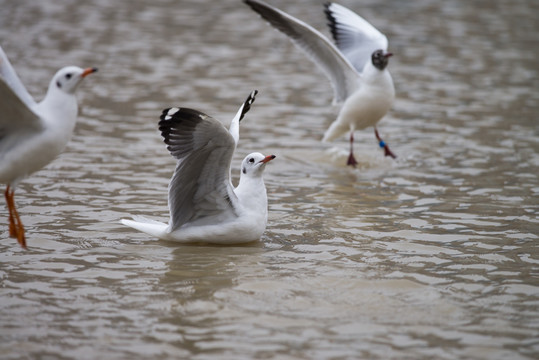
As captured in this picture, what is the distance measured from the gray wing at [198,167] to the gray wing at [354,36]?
4526mm

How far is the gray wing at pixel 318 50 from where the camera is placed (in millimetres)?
9266

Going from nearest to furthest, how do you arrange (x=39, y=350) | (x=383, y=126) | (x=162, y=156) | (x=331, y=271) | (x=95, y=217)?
(x=39, y=350) → (x=331, y=271) → (x=95, y=217) → (x=162, y=156) → (x=383, y=126)

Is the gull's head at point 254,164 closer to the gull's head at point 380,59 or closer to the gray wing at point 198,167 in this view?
the gray wing at point 198,167

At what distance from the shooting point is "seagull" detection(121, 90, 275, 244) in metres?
5.72

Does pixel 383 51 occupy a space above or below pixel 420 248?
above

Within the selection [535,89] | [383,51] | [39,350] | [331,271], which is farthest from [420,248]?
[535,89]

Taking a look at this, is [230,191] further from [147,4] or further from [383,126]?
[147,4]

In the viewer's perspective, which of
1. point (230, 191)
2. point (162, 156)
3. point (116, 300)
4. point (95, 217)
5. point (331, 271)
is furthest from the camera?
point (162, 156)

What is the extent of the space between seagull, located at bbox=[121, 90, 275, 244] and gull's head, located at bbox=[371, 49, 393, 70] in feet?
11.3

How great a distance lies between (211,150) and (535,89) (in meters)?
8.50

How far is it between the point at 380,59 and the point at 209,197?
3.92 metres

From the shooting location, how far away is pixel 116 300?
16.1ft

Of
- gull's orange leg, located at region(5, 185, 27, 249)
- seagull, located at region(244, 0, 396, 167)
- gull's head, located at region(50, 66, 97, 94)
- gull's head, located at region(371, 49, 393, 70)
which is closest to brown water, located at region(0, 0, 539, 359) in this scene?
gull's orange leg, located at region(5, 185, 27, 249)

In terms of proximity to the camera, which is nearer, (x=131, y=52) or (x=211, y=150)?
(x=211, y=150)
